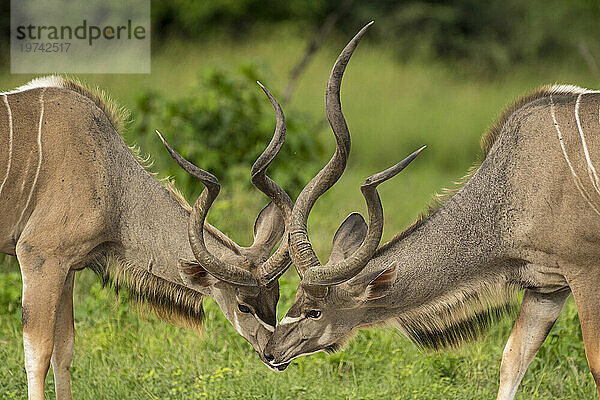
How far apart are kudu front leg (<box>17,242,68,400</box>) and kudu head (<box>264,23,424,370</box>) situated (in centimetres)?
90

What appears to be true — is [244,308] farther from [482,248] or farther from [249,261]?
[482,248]

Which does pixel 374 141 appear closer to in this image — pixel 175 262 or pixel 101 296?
pixel 101 296

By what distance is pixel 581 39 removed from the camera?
1271 cm

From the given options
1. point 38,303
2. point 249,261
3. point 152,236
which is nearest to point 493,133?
point 249,261

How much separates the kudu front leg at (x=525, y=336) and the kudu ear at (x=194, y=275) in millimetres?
1326

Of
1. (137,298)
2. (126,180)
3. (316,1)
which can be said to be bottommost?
(137,298)

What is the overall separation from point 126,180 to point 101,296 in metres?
1.15

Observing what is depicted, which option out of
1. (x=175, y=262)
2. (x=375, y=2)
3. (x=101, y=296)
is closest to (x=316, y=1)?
(x=375, y=2)

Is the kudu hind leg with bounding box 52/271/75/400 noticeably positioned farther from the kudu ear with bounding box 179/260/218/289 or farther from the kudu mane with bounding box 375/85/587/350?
the kudu mane with bounding box 375/85/587/350

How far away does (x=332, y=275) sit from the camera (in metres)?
4.00

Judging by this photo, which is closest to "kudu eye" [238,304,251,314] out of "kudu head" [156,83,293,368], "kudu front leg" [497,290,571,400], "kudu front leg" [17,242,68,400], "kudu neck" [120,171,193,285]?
"kudu head" [156,83,293,368]

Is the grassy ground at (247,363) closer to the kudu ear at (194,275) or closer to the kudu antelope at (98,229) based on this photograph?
the kudu antelope at (98,229)

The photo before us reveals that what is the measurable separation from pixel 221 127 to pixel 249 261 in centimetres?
329

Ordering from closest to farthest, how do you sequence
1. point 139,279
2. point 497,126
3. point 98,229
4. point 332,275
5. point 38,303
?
point 332,275, point 38,303, point 98,229, point 497,126, point 139,279
